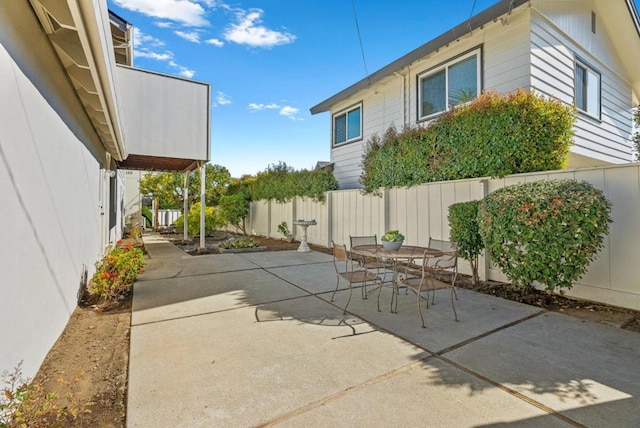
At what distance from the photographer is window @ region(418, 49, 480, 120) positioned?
738 cm

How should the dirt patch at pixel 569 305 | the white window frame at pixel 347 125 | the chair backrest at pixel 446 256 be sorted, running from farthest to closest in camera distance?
the white window frame at pixel 347 125 → the chair backrest at pixel 446 256 → the dirt patch at pixel 569 305

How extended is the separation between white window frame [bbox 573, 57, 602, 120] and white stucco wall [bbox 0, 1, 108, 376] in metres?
9.96

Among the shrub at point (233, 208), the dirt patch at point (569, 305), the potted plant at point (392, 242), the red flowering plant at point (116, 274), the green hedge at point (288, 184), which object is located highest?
the green hedge at point (288, 184)

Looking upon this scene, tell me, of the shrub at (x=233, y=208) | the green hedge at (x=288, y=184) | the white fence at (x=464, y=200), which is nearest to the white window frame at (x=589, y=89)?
the white fence at (x=464, y=200)

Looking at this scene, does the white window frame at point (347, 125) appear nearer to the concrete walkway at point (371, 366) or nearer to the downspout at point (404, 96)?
the downspout at point (404, 96)

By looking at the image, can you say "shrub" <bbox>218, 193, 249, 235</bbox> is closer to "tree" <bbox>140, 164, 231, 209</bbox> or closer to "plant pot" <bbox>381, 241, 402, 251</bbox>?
"tree" <bbox>140, 164, 231, 209</bbox>

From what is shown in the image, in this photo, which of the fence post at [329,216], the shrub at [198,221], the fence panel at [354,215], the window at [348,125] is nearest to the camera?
the fence panel at [354,215]

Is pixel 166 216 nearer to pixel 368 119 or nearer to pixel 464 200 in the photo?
pixel 368 119

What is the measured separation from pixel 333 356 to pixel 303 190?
29.7ft

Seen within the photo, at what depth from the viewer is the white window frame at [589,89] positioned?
770cm

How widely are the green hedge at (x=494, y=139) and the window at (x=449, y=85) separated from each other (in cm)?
100

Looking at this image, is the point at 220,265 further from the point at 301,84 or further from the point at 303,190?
the point at 301,84

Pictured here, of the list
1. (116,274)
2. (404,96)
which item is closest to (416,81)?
(404,96)

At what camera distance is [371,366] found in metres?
2.79
